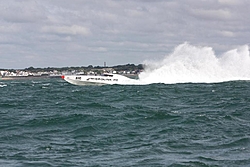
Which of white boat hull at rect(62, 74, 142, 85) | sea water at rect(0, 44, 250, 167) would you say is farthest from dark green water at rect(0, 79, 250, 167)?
white boat hull at rect(62, 74, 142, 85)

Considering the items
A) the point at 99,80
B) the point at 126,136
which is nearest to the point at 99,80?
the point at 99,80

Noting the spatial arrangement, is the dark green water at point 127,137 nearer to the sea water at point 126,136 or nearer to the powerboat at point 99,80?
the sea water at point 126,136

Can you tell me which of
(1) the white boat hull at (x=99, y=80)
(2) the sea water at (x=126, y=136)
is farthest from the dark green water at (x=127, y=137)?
(1) the white boat hull at (x=99, y=80)

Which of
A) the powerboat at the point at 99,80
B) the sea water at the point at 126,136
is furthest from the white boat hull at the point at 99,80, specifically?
the sea water at the point at 126,136

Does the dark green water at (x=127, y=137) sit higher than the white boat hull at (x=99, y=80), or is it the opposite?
the white boat hull at (x=99, y=80)

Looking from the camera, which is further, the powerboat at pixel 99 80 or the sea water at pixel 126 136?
the powerboat at pixel 99 80

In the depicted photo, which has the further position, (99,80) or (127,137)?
(99,80)

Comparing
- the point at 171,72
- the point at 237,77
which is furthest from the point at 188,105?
the point at 237,77

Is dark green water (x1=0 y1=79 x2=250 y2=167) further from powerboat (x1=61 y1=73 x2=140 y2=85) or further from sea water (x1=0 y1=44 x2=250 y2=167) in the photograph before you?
powerboat (x1=61 y1=73 x2=140 y2=85)

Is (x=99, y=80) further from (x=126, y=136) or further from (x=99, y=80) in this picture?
(x=126, y=136)

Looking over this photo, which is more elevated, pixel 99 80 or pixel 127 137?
pixel 99 80

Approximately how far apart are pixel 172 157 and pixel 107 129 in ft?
22.9

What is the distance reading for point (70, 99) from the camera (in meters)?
41.4

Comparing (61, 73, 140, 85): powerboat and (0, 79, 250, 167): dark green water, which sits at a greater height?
(61, 73, 140, 85): powerboat
